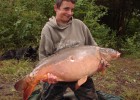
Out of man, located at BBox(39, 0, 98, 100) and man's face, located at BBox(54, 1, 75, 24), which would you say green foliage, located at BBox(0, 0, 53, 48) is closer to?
man, located at BBox(39, 0, 98, 100)

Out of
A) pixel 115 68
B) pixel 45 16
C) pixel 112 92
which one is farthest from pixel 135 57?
pixel 112 92

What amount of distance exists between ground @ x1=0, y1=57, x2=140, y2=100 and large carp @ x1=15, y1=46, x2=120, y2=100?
167 centimetres

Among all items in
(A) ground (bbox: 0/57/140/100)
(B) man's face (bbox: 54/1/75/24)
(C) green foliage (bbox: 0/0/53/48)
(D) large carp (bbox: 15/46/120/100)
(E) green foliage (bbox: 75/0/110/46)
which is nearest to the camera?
(D) large carp (bbox: 15/46/120/100)

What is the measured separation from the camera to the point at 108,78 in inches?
257

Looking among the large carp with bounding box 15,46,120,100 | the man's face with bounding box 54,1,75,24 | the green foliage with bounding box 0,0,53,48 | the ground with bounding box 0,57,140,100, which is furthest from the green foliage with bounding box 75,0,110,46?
the large carp with bounding box 15,46,120,100

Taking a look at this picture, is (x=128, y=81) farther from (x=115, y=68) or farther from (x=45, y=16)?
(x=45, y=16)

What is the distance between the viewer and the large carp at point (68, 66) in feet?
12.5

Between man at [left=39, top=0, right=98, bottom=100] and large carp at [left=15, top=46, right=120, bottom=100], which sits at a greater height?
man at [left=39, top=0, right=98, bottom=100]

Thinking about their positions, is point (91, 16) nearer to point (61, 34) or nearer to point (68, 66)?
point (61, 34)

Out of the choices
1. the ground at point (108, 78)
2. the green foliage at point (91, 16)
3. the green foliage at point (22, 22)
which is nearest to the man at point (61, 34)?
the ground at point (108, 78)

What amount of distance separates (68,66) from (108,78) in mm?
2764

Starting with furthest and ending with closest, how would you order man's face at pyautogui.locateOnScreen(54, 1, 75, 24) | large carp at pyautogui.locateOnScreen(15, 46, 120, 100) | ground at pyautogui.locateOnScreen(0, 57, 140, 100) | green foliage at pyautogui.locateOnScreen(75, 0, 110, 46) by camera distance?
1. green foliage at pyautogui.locateOnScreen(75, 0, 110, 46)
2. ground at pyautogui.locateOnScreen(0, 57, 140, 100)
3. man's face at pyautogui.locateOnScreen(54, 1, 75, 24)
4. large carp at pyautogui.locateOnScreen(15, 46, 120, 100)

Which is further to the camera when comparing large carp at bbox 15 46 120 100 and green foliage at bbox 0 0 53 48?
green foliage at bbox 0 0 53 48

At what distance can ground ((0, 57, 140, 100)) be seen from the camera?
18.4ft
